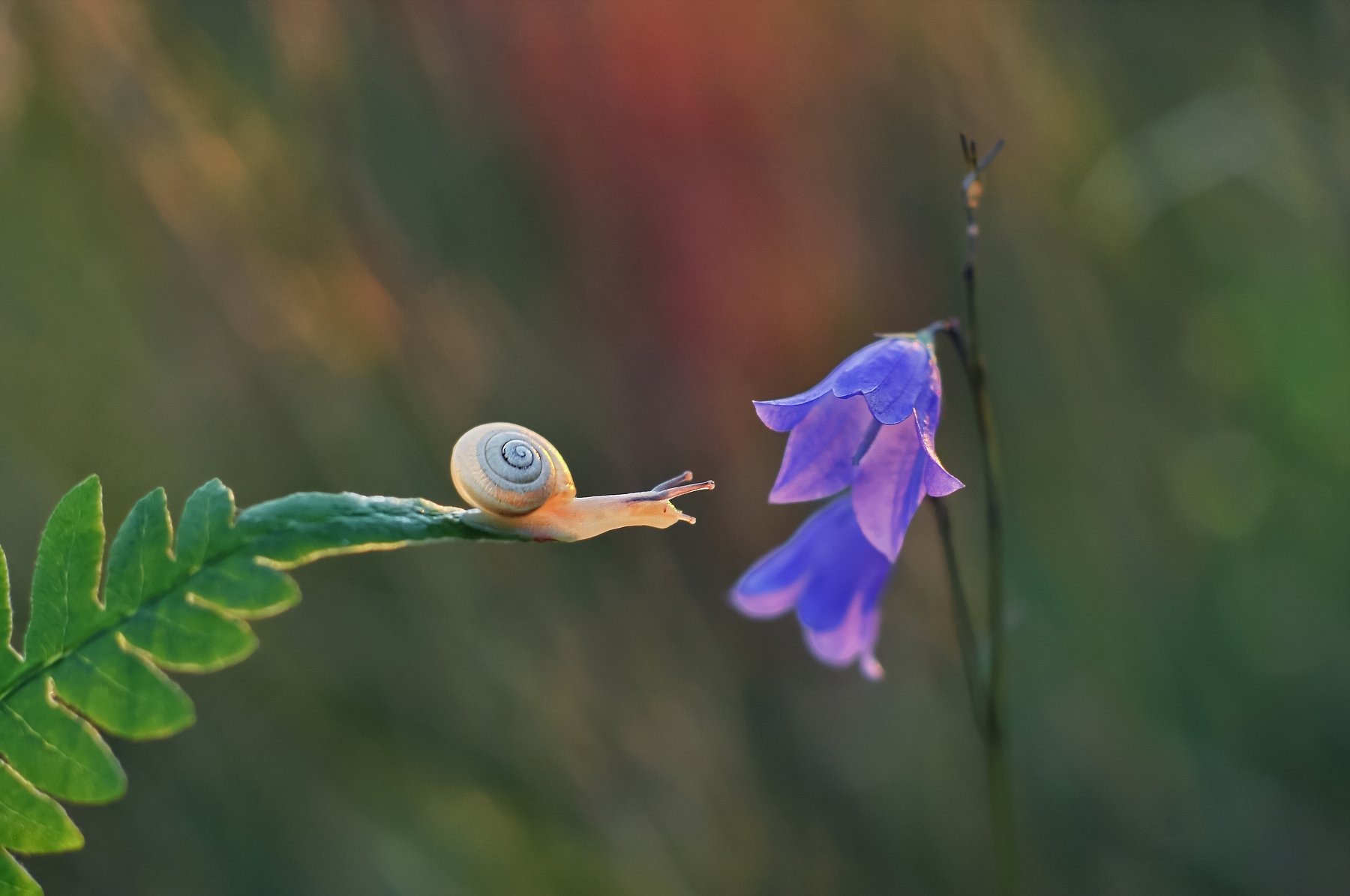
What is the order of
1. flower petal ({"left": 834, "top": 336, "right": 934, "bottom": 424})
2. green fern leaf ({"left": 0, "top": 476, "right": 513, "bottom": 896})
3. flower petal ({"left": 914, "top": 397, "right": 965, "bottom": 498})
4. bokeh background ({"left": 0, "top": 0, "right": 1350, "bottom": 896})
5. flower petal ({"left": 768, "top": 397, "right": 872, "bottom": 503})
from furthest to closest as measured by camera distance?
bokeh background ({"left": 0, "top": 0, "right": 1350, "bottom": 896})
flower petal ({"left": 768, "top": 397, "right": 872, "bottom": 503})
flower petal ({"left": 834, "top": 336, "right": 934, "bottom": 424})
flower petal ({"left": 914, "top": 397, "right": 965, "bottom": 498})
green fern leaf ({"left": 0, "top": 476, "right": 513, "bottom": 896})

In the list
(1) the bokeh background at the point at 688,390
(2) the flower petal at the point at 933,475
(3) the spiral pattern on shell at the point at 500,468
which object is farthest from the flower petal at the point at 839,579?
(1) the bokeh background at the point at 688,390

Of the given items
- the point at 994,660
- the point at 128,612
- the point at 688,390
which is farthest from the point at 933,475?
the point at 688,390

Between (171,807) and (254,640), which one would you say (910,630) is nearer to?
(171,807)

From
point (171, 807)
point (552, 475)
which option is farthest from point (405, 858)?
point (552, 475)

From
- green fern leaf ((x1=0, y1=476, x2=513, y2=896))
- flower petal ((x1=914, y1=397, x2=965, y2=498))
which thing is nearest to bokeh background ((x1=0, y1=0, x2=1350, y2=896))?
flower petal ((x1=914, y1=397, x2=965, y2=498))

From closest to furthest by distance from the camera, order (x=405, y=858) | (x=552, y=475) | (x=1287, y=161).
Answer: (x=552, y=475) → (x=405, y=858) → (x=1287, y=161)

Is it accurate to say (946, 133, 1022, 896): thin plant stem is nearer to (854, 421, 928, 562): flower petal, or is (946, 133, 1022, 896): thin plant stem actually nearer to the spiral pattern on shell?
(854, 421, 928, 562): flower petal
